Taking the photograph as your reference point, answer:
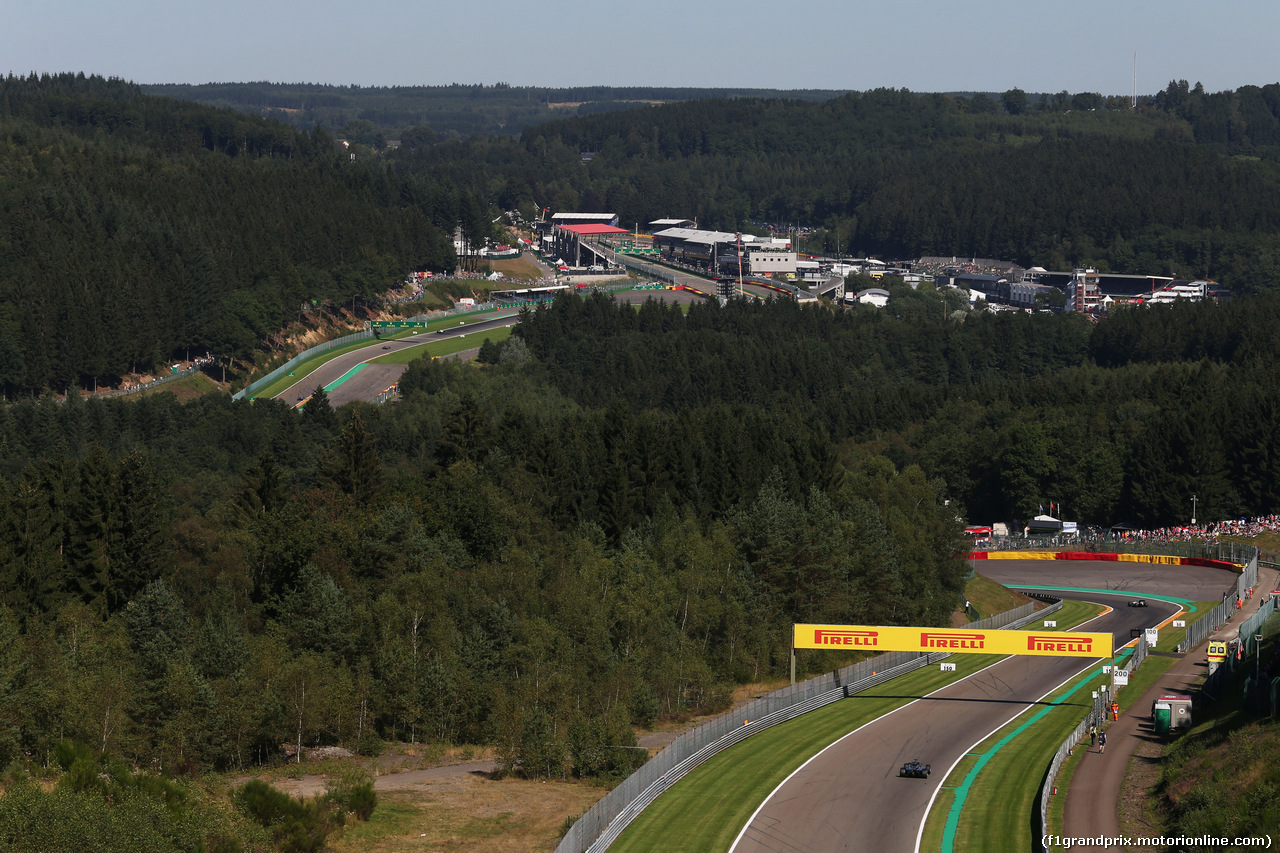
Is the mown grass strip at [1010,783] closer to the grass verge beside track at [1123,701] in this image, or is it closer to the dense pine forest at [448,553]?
the grass verge beside track at [1123,701]

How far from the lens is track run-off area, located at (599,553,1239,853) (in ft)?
160

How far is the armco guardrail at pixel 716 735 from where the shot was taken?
4650 cm

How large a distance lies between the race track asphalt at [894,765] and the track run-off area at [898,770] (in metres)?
0.07

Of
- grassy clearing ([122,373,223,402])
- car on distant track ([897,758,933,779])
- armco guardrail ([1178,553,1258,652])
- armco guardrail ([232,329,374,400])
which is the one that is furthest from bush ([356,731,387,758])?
grassy clearing ([122,373,223,402])

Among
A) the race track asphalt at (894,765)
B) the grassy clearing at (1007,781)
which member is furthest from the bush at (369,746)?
the grassy clearing at (1007,781)

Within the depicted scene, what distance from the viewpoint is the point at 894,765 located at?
57531 millimetres

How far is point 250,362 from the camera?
192 meters

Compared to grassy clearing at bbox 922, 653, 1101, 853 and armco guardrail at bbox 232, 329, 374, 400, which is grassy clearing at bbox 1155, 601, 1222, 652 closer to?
grassy clearing at bbox 922, 653, 1101, 853

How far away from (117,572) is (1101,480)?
9457 centimetres

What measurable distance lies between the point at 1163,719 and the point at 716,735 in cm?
1746

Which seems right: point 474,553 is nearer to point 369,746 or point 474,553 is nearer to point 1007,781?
point 369,746

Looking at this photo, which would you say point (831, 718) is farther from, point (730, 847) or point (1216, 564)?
point (1216, 564)

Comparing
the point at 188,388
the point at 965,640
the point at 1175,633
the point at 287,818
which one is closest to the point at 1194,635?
the point at 1175,633

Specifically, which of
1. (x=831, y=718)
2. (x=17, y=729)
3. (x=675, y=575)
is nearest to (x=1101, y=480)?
(x=675, y=575)
